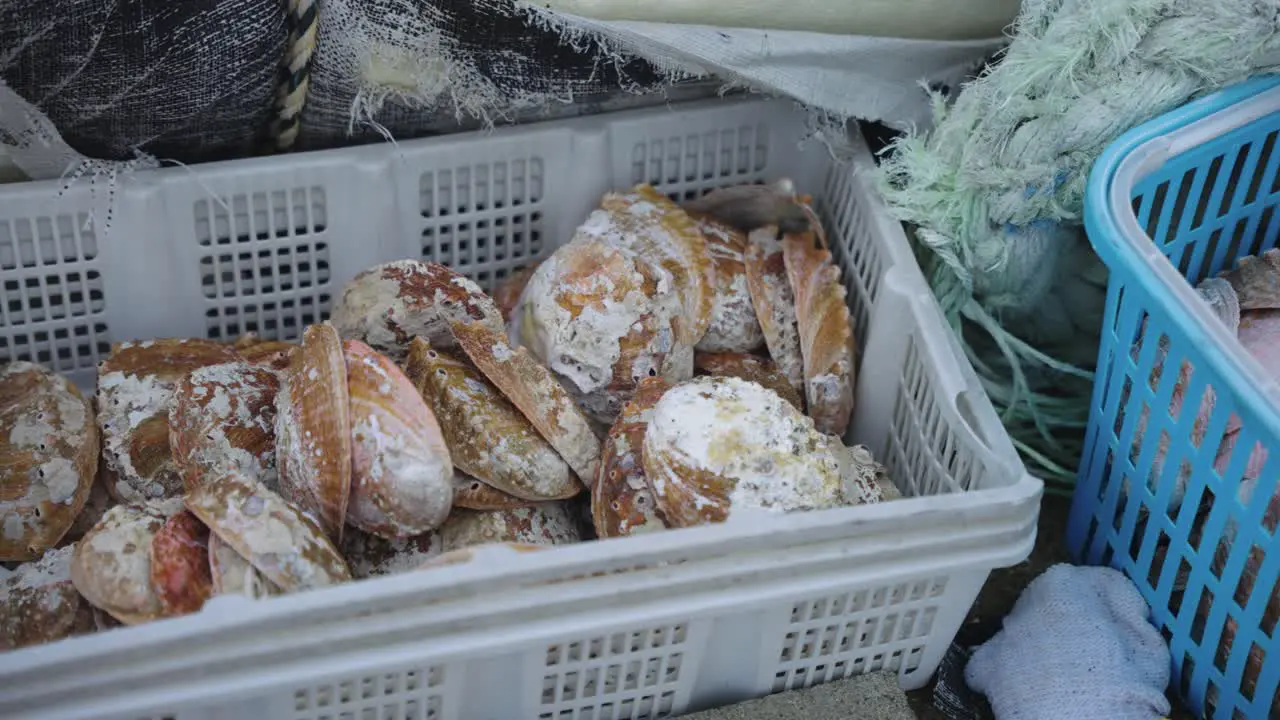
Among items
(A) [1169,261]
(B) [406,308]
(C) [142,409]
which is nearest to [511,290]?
(B) [406,308]

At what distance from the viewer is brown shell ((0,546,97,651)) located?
3.12ft

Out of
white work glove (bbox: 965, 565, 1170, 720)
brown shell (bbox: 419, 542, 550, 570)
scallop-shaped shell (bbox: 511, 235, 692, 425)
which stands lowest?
white work glove (bbox: 965, 565, 1170, 720)

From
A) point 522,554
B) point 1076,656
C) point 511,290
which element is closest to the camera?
point 522,554

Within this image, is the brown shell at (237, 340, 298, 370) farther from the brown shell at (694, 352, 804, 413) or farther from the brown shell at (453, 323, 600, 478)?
the brown shell at (694, 352, 804, 413)

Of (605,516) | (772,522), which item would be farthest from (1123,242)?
(605,516)

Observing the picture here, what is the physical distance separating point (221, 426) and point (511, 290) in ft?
1.24

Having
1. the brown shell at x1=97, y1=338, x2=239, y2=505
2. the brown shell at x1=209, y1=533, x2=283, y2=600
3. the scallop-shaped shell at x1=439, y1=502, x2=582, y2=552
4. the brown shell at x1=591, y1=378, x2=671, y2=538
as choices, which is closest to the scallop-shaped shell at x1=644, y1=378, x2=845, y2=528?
the brown shell at x1=591, y1=378, x2=671, y2=538

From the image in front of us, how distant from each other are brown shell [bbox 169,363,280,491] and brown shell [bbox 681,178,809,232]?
544 millimetres

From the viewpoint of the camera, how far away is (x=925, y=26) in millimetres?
1283

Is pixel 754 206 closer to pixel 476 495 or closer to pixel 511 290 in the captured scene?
pixel 511 290

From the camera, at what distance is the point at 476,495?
1.07 m

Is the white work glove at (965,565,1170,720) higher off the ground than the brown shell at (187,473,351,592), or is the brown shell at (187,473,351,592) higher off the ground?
the brown shell at (187,473,351,592)

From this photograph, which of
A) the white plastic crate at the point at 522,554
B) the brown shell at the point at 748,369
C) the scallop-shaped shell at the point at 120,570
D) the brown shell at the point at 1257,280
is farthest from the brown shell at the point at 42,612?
the brown shell at the point at 1257,280

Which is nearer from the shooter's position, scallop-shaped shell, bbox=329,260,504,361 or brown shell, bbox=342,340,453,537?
brown shell, bbox=342,340,453,537
